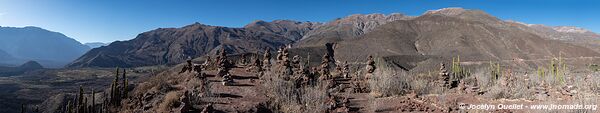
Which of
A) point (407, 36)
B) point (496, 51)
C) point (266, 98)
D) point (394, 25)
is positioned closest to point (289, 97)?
point (266, 98)

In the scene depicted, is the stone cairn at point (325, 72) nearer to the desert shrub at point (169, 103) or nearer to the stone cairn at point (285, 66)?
the stone cairn at point (285, 66)

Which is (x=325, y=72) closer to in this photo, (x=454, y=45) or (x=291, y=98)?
(x=291, y=98)

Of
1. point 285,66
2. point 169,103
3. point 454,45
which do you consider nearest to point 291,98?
point 169,103

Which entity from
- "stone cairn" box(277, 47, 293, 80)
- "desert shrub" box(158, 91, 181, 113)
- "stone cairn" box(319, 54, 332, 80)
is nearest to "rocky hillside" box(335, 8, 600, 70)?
"stone cairn" box(319, 54, 332, 80)

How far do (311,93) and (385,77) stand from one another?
4930 mm

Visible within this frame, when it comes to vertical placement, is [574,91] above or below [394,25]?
below

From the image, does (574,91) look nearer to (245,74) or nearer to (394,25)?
(245,74)

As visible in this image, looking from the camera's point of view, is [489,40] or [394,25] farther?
[394,25]

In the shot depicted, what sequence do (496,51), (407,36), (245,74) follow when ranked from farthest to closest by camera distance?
(407,36), (496,51), (245,74)

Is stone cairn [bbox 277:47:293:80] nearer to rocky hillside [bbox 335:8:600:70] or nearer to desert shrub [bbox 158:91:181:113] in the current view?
desert shrub [bbox 158:91:181:113]

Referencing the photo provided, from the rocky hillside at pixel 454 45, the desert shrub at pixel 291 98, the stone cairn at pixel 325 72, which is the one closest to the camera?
the desert shrub at pixel 291 98

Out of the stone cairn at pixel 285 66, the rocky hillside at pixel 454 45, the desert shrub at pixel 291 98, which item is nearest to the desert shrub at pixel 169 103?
the desert shrub at pixel 291 98

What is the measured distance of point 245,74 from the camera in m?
20.8

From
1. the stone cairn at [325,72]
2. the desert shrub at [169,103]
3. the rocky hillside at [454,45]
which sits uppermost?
the rocky hillside at [454,45]
